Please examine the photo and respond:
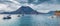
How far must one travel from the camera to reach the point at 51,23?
7.85 ft

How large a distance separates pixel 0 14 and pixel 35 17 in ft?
1.68

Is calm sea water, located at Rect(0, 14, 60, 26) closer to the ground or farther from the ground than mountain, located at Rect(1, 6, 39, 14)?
closer to the ground

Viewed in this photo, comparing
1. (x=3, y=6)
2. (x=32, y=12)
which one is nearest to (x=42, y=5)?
(x=32, y=12)

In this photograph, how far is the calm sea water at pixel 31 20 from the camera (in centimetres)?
238

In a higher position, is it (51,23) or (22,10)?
(22,10)

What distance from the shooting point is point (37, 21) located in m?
2.41

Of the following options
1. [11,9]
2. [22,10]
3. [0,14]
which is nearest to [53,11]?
[22,10]

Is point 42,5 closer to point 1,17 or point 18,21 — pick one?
point 18,21

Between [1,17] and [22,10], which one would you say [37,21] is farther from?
[1,17]

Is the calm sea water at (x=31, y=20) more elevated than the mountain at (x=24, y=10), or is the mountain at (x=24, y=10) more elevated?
the mountain at (x=24, y=10)

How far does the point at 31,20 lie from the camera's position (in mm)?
2428

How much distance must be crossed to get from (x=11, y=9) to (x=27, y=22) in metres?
0.31

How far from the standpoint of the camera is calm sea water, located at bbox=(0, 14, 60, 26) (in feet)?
7.82

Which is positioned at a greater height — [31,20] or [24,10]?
[24,10]
